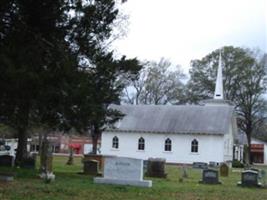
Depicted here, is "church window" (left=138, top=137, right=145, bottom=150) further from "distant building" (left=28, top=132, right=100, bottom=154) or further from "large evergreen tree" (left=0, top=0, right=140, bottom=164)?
"large evergreen tree" (left=0, top=0, right=140, bottom=164)

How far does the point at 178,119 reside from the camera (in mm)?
58875

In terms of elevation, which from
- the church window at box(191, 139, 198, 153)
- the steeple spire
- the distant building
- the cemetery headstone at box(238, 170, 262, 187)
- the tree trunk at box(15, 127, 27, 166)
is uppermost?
the steeple spire

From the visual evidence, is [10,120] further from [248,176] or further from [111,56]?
[248,176]

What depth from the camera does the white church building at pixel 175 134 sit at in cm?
5678

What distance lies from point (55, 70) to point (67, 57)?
1.23 m

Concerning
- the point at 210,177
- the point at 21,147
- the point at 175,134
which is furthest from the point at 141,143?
the point at 210,177

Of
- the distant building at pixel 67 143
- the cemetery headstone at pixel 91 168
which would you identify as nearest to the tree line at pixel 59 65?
the cemetery headstone at pixel 91 168

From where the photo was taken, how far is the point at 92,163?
2639cm

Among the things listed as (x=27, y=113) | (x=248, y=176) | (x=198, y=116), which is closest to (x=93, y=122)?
(x=27, y=113)

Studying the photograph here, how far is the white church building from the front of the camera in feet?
186

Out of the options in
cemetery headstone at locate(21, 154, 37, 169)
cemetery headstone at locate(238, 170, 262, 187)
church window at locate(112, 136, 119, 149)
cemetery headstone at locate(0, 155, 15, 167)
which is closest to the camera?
cemetery headstone at locate(238, 170, 262, 187)

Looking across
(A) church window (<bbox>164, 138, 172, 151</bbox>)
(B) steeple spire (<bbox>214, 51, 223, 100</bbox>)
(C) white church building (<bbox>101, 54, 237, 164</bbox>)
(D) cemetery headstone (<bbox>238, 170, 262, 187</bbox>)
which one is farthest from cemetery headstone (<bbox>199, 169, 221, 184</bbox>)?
(B) steeple spire (<bbox>214, 51, 223, 100</bbox>)

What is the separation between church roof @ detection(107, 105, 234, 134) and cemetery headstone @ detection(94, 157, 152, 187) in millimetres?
35842

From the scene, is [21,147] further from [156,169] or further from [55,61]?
[55,61]
